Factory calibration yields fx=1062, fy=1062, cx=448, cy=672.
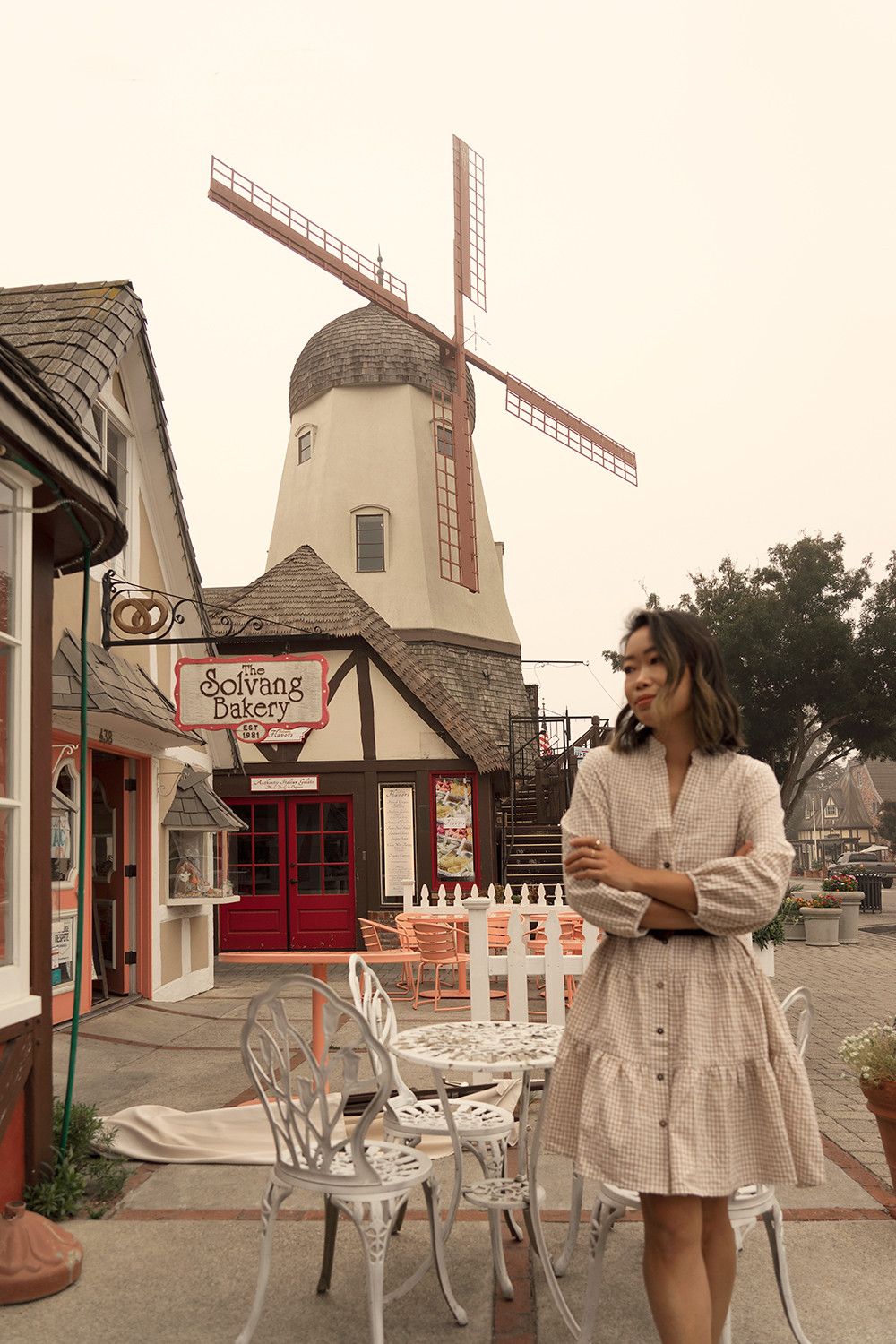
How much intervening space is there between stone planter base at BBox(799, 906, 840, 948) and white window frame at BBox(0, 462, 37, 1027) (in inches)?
514

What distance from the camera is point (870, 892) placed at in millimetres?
20922

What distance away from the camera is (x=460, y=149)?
22.0 meters

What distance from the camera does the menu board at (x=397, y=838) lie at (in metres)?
14.4

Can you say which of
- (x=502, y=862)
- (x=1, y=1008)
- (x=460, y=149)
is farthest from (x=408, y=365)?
(x=1, y=1008)

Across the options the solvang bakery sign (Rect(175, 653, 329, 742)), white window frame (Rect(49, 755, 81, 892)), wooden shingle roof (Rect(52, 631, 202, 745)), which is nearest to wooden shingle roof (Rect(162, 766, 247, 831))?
wooden shingle roof (Rect(52, 631, 202, 745))

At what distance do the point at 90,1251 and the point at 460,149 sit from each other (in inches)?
885

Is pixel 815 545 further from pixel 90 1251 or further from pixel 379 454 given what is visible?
pixel 90 1251

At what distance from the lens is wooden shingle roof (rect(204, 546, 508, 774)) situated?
1435 cm

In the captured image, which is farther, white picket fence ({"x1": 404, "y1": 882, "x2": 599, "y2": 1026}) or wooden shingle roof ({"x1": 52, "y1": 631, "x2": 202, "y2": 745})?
wooden shingle roof ({"x1": 52, "y1": 631, "x2": 202, "y2": 745})

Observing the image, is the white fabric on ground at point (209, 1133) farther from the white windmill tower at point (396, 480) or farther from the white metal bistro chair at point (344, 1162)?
the white windmill tower at point (396, 480)

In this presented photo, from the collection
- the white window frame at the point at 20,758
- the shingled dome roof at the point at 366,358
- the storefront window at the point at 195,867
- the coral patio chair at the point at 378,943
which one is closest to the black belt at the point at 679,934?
the white window frame at the point at 20,758

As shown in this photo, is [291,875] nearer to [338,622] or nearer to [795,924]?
[338,622]

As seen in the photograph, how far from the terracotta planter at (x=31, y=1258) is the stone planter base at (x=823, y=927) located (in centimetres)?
1329

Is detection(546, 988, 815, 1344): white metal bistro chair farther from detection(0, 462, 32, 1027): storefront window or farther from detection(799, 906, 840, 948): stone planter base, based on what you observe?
detection(799, 906, 840, 948): stone planter base
